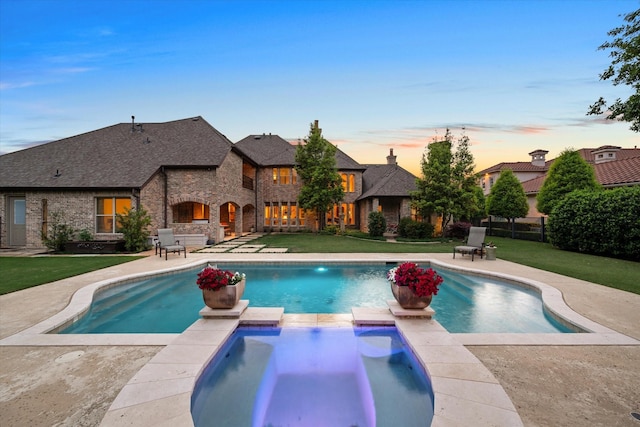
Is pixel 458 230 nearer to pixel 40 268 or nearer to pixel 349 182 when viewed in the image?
pixel 349 182

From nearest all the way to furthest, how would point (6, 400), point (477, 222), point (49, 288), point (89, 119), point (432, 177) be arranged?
point (6, 400)
point (49, 288)
point (432, 177)
point (89, 119)
point (477, 222)

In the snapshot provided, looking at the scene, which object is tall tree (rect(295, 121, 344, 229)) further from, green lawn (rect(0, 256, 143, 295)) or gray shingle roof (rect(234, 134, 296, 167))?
green lawn (rect(0, 256, 143, 295))

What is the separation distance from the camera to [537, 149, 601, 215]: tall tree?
22.4 m

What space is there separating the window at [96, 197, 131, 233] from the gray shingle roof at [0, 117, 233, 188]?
99 cm

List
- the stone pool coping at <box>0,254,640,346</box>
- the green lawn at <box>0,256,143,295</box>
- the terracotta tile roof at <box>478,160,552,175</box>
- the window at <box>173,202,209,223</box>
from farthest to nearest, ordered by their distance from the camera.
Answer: the terracotta tile roof at <box>478,160,552,175</box>, the window at <box>173,202,209,223</box>, the green lawn at <box>0,256,143,295</box>, the stone pool coping at <box>0,254,640,346</box>

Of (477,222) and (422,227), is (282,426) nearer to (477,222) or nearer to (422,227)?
(422,227)

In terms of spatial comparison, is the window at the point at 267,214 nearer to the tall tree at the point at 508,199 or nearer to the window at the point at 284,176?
the window at the point at 284,176

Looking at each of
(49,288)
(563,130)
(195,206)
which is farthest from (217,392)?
(563,130)

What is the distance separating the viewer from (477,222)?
3059 cm

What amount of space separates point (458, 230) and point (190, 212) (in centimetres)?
2068

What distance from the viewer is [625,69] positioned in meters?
6.53

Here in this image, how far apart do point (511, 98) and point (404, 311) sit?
73.6 feet

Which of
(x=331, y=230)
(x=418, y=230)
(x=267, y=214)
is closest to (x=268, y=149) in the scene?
(x=267, y=214)

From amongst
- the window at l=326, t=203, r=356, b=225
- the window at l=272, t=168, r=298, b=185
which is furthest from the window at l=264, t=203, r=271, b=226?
the window at l=326, t=203, r=356, b=225
